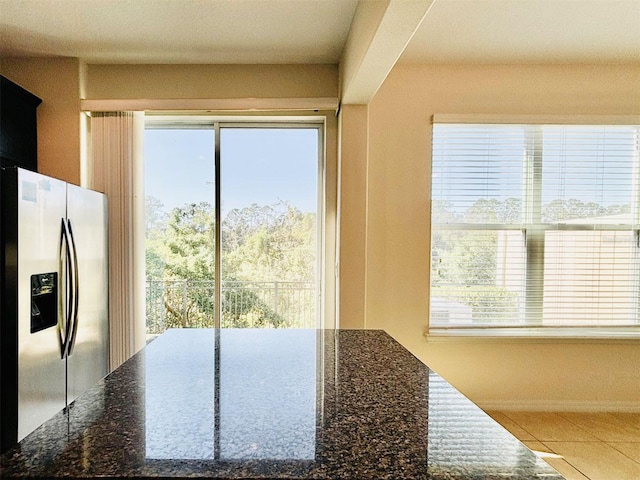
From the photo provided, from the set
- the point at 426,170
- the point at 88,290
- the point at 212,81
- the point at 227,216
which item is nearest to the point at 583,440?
the point at 426,170

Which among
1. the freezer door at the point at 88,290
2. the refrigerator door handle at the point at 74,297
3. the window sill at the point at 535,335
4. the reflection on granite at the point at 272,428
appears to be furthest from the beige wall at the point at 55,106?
the window sill at the point at 535,335

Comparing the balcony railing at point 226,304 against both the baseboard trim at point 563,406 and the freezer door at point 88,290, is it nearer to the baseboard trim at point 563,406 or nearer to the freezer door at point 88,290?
the freezer door at point 88,290

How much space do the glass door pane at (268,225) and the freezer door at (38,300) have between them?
131 cm

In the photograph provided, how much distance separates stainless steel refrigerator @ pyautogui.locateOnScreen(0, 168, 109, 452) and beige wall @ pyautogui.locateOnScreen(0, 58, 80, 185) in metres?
0.54

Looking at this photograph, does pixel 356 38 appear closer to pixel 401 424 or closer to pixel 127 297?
pixel 401 424

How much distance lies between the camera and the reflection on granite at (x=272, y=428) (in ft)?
2.05

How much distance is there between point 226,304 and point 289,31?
6.85ft

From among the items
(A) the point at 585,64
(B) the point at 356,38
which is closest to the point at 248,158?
(B) the point at 356,38

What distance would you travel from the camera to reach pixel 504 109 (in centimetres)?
305

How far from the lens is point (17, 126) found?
104 inches

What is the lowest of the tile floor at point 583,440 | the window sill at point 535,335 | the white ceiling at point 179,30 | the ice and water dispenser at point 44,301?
the tile floor at point 583,440

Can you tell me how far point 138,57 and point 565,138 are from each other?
321cm

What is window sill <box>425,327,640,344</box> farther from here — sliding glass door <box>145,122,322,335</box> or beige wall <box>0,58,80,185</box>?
beige wall <box>0,58,80,185</box>

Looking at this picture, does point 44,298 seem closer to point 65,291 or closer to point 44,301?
point 44,301
